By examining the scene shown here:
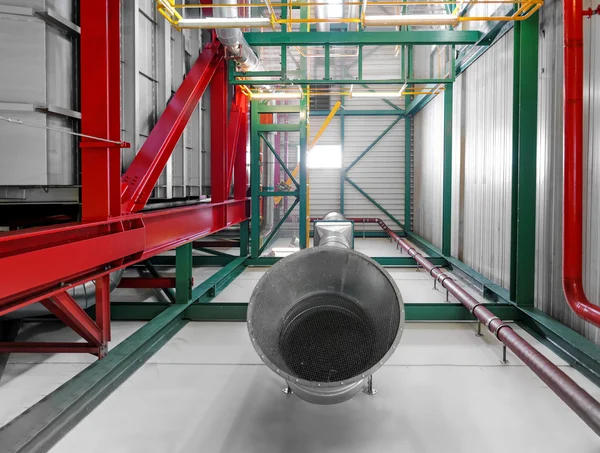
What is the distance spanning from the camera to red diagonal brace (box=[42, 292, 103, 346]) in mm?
3643

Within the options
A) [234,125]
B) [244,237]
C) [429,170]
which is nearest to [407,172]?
[429,170]

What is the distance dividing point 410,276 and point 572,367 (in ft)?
14.5

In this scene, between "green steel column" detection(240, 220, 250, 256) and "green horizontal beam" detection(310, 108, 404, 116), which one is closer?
"green steel column" detection(240, 220, 250, 256)

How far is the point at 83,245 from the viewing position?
9.85ft

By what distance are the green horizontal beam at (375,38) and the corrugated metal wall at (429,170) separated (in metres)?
4.92

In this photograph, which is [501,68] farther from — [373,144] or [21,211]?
[373,144]

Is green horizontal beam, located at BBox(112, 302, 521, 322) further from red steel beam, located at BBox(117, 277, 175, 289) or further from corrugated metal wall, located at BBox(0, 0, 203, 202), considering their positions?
corrugated metal wall, located at BBox(0, 0, 203, 202)

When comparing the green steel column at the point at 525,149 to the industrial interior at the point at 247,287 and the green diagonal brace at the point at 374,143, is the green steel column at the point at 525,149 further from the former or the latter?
the green diagonal brace at the point at 374,143

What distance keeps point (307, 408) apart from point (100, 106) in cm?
289

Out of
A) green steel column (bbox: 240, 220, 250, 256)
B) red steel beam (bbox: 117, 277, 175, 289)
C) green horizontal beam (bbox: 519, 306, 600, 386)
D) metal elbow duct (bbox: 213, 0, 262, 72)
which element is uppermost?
metal elbow duct (bbox: 213, 0, 262, 72)

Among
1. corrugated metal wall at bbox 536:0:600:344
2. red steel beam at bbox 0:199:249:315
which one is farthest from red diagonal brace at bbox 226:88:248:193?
corrugated metal wall at bbox 536:0:600:344

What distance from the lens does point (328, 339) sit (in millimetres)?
3393

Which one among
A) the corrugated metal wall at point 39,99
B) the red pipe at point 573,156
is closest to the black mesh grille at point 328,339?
the red pipe at point 573,156

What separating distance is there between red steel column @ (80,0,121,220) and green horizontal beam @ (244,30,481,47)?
3277 millimetres
